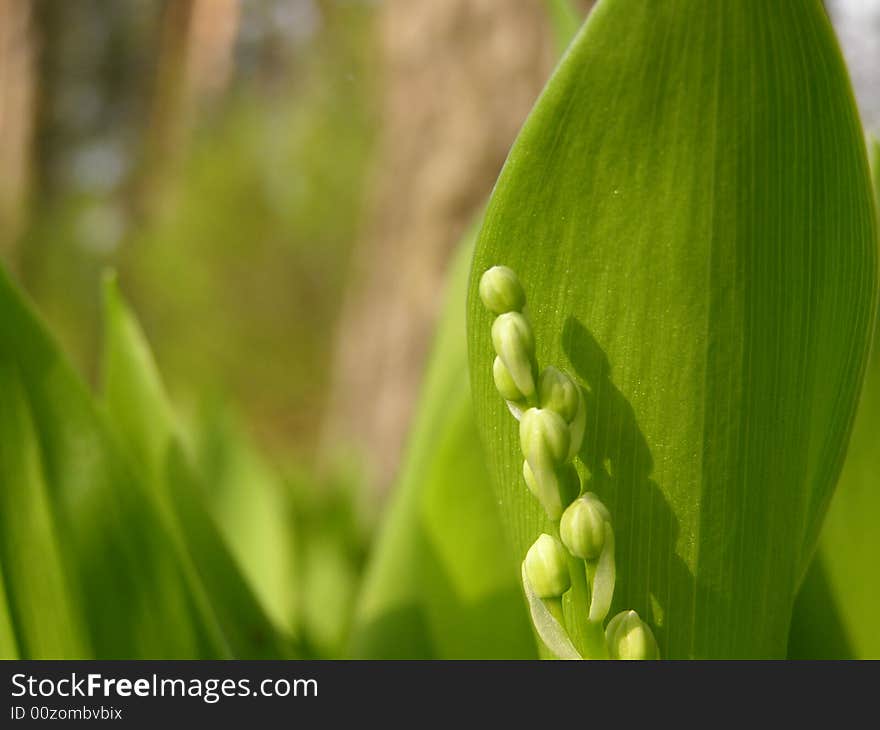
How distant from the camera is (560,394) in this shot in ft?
0.67

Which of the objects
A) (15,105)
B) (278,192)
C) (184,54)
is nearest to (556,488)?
(184,54)

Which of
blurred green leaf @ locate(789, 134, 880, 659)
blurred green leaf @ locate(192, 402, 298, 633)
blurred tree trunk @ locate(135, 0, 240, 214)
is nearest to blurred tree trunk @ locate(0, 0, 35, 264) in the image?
blurred tree trunk @ locate(135, 0, 240, 214)

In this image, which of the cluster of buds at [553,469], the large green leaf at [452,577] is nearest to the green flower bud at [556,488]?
the cluster of buds at [553,469]

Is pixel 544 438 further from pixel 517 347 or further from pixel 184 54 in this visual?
pixel 184 54

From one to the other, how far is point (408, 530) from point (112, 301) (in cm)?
15

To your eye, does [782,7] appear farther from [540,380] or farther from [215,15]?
[215,15]

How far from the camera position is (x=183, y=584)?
30 cm

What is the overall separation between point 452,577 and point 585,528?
155 millimetres

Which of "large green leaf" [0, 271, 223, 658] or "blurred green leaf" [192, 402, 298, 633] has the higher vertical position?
"large green leaf" [0, 271, 223, 658]

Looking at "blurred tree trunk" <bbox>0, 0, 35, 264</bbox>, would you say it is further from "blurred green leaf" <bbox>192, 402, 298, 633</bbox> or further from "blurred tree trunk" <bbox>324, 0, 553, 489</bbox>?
"blurred green leaf" <bbox>192, 402, 298, 633</bbox>

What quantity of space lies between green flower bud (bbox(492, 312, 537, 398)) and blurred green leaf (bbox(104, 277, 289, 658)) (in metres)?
0.15

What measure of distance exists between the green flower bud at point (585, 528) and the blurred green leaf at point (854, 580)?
0.14 m

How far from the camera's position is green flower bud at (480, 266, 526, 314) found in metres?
0.20

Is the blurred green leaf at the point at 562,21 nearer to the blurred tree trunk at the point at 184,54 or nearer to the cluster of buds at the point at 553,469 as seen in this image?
the cluster of buds at the point at 553,469
